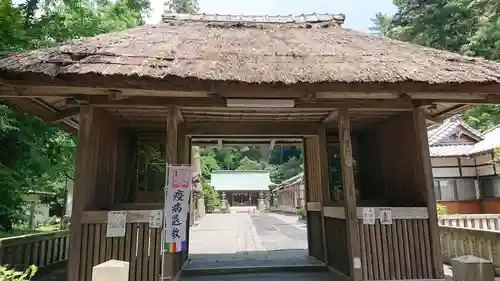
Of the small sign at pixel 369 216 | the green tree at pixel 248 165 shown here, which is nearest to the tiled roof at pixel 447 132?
the small sign at pixel 369 216

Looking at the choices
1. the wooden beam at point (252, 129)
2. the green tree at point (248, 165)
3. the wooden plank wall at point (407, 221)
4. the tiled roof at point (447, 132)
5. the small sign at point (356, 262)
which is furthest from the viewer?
the green tree at point (248, 165)

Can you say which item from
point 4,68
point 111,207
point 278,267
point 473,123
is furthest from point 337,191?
point 473,123

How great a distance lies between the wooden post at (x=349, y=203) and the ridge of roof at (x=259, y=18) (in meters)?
3.00

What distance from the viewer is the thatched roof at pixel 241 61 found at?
412 cm

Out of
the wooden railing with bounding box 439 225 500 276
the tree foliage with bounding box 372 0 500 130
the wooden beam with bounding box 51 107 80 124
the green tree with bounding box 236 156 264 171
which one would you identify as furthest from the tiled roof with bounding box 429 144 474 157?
the green tree with bounding box 236 156 264 171

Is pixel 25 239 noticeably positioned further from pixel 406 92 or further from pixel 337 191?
pixel 406 92

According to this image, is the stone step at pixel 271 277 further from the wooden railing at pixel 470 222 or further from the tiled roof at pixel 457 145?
the tiled roof at pixel 457 145

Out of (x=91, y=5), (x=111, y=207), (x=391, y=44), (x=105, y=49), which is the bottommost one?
(x=111, y=207)

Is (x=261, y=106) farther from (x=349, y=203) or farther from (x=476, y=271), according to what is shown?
(x=476, y=271)

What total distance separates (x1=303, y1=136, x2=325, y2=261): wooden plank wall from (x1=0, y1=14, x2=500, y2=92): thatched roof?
2.00m

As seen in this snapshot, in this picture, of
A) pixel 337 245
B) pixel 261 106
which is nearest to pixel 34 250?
pixel 261 106

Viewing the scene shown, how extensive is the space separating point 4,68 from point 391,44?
570 centimetres

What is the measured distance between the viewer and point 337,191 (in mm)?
6598

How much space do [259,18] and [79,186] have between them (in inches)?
193
